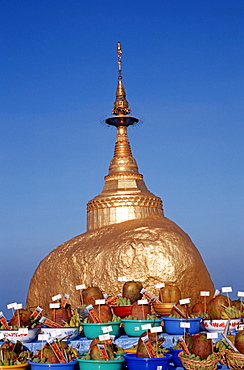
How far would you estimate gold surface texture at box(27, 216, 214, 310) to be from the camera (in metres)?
11.6

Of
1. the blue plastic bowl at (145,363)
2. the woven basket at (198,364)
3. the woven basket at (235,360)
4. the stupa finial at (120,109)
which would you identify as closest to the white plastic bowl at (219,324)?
the woven basket at (235,360)

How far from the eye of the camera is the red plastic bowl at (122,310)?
8.09m

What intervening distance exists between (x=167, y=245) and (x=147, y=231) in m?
0.66

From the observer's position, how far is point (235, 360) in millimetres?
5809

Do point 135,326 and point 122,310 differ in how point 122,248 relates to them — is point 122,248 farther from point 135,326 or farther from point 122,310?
point 135,326

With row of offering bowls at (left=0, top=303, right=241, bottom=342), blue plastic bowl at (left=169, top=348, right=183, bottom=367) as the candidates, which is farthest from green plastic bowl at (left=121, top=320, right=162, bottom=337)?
blue plastic bowl at (left=169, top=348, right=183, bottom=367)

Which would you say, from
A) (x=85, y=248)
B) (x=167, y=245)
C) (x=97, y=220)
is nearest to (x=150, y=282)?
(x=167, y=245)

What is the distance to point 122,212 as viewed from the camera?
13.5 meters

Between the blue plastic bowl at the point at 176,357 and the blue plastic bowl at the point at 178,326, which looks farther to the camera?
the blue plastic bowl at the point at 178,326

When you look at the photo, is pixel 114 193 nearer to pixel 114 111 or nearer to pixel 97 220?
pixel 97 220

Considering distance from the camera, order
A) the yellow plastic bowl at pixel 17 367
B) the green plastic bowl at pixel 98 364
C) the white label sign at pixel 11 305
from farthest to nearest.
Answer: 1. the white label sign at pixel 11 305
2. the yellow plastic bowl at pixel 17 367
3. the green plastic bowl at pixel 98 364

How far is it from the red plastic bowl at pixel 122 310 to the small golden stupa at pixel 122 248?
344 centimetres

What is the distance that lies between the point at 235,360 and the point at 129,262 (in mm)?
5987

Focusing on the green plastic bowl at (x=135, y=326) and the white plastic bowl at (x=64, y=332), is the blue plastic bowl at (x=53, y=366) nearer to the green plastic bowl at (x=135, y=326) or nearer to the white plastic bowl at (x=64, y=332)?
the white plastic bowl at (x=64, y=332)
